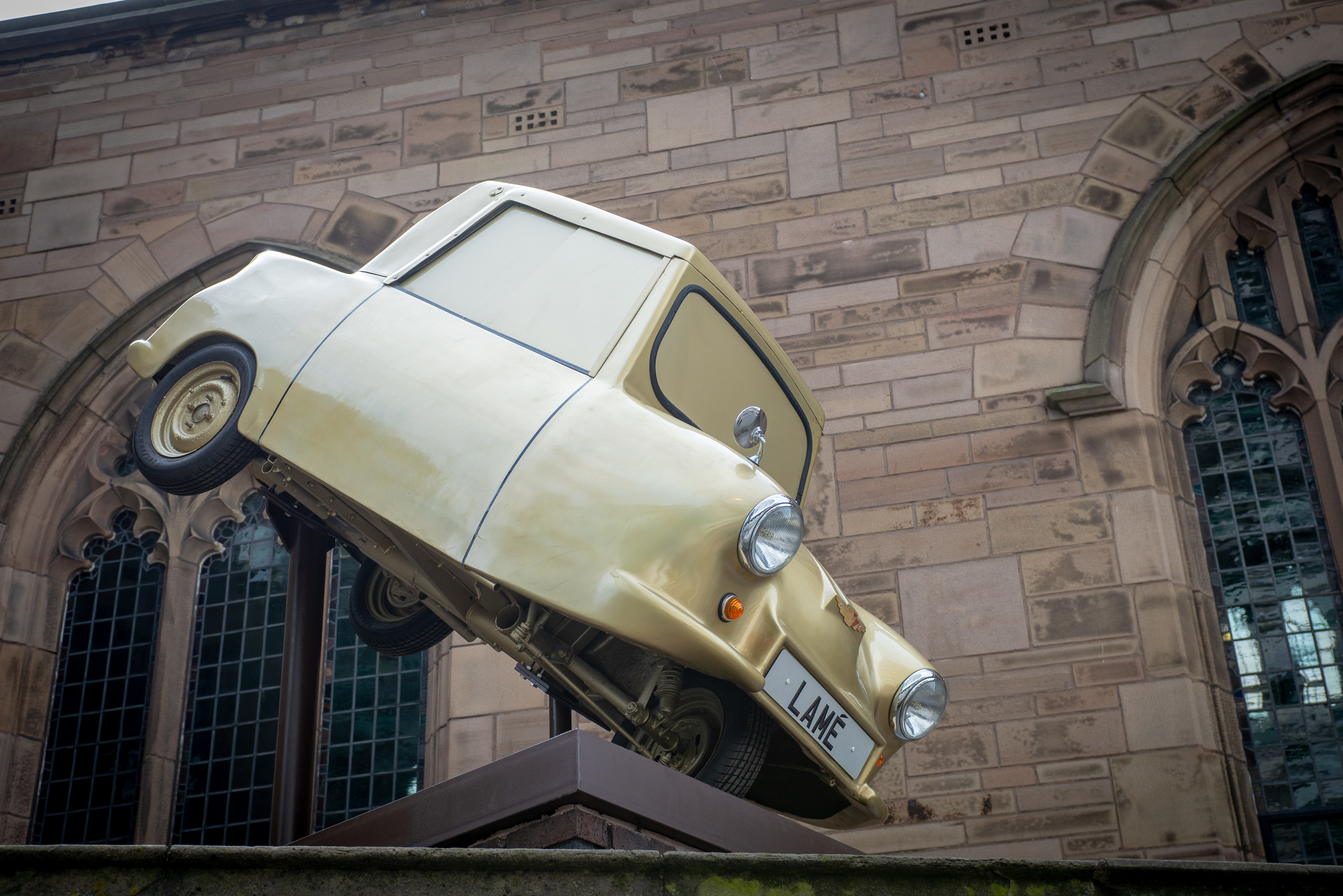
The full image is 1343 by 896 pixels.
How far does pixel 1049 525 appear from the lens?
24.8ft

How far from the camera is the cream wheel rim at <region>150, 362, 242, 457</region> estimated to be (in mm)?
4473

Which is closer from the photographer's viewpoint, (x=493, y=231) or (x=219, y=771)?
(x=493, y=231)

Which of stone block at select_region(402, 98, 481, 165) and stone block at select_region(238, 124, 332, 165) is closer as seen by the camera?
stone block at select_region(402, 98, 481, 165)

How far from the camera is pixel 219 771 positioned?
8.30m

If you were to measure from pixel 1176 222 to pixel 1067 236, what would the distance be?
798 mm

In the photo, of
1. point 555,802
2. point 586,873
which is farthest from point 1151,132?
point 586,873

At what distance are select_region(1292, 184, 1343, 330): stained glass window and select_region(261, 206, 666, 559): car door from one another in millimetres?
5993

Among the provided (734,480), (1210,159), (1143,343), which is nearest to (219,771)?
(734,480)

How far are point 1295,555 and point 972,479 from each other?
2.12 metres

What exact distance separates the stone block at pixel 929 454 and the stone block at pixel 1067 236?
4.82ft

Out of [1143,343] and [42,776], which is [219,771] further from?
[1143,343]

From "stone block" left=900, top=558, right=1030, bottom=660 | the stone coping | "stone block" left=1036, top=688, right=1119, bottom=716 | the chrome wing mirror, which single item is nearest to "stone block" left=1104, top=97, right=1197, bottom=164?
"stone block" left=900, top=558, right=1030, bottom=660

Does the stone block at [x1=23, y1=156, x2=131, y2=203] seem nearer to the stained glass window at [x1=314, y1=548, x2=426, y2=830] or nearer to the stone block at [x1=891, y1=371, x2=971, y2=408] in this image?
→ the stained glass window at [x1=314, y1=548, x2=426, y2=830]

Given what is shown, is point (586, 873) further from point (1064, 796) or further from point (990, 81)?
point (990, 81)
